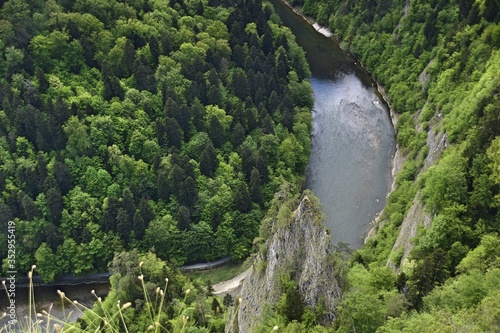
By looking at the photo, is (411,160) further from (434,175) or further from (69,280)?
(69,280)

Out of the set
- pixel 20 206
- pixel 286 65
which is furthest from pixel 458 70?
pixel 20 206

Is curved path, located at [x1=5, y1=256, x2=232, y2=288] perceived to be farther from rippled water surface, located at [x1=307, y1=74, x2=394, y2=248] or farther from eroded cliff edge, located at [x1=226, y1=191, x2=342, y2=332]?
eroded cliff edge, located at [x1=226, y1=191, x2=342, y2=332]

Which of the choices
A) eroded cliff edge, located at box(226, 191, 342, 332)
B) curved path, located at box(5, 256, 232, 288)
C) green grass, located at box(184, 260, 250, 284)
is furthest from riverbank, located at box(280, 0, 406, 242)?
eroded cliff edge, located at box(226, 191, 342, 332)

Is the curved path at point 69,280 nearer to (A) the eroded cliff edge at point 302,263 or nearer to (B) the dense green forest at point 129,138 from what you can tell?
(B) the dense green forest at point 129,138

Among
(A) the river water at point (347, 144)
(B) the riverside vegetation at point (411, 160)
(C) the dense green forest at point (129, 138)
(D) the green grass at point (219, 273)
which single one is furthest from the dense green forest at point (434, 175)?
(C) the dense green forest at point (129, 138)

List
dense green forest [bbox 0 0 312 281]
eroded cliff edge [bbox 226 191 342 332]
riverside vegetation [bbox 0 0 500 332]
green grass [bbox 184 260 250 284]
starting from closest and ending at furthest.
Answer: riverside vegetation [bbox 0 0 500 332]
eroded cliff edge [bbox 226 191 342 332]
dense green forest [bbox 0 0 312 281]
green grass [bbox 184 260 250 284]

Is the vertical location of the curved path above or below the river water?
below
